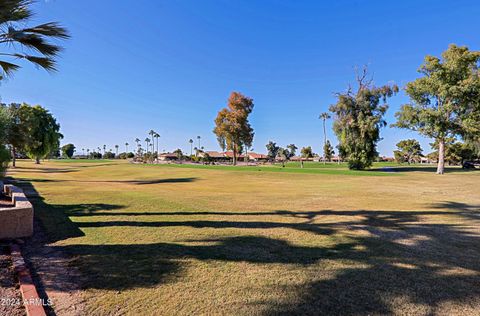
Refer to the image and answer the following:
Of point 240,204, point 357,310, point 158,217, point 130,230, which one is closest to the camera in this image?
point 357,310

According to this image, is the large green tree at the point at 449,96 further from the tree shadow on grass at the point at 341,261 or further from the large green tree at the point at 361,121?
the tree shadow on grass at the point at 341,261

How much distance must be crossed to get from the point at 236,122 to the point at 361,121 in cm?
2447

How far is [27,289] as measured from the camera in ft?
10.5

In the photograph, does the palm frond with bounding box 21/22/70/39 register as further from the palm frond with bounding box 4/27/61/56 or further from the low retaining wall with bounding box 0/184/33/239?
the low retaining wall with bounding box 0/184/33/239

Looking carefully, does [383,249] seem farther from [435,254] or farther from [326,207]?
[326,207]

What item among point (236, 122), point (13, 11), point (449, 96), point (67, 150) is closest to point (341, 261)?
point (13, 11)

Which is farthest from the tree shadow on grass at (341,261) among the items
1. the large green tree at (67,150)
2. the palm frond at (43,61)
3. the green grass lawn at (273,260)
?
the large green tree at (67,150)

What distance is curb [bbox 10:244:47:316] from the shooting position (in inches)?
110

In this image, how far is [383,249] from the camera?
4.80 meters

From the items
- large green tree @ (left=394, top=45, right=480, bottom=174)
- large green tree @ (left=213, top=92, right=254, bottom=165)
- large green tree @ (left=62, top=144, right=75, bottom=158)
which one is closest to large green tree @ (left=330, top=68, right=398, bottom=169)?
large green tree @ (left=394, top=45, right=480, bottom=174)

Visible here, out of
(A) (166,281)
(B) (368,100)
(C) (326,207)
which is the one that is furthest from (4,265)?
(B) (368,100)

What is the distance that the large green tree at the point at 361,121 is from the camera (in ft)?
112

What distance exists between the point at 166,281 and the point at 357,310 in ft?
7.67

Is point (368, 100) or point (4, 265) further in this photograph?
point (368, 100)
